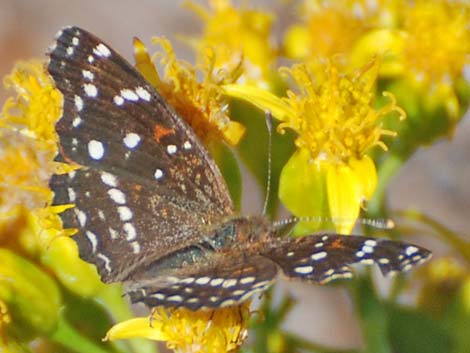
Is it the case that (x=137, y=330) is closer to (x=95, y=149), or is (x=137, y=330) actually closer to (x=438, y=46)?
(x=95, y=149)

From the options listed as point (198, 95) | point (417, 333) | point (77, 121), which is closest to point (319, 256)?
point (77, 121)

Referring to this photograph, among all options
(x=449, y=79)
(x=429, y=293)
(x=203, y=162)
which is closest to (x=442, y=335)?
(x=429, y=293)

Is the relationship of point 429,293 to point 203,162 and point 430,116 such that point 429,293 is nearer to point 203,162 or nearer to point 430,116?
point 430,116

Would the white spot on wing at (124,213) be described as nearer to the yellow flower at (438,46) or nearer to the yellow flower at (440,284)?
the yellow flower at (438,46)

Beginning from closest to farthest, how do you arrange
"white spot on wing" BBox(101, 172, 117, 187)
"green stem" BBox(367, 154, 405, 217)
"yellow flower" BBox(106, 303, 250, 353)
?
"yellow flower" BBox(106, 303, 250, 353), "white spot on wing" BBox(101, 172, 117, 187), "green stem" BBox(367, 154, 405, 217)

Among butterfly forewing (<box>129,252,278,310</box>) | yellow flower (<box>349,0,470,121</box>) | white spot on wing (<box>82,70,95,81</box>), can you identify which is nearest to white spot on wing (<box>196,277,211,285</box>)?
butterfly forewing (<box>129,252,278,310</box>)

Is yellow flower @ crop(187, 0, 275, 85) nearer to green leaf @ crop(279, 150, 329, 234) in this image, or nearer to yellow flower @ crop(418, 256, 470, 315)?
green leaf @ crop(279, 150, 329, 234)
